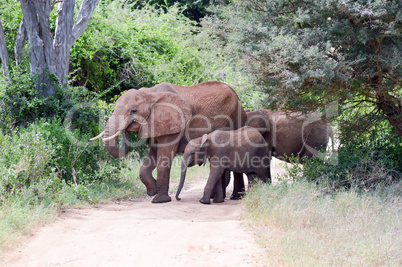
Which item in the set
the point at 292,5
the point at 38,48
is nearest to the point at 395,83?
the point at 292,5

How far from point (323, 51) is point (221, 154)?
2.94m

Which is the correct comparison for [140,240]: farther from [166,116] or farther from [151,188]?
[151,188]

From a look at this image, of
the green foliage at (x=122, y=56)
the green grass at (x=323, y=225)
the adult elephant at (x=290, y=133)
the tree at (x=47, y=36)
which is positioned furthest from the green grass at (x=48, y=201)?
the green foliage at (x=122, y=56)

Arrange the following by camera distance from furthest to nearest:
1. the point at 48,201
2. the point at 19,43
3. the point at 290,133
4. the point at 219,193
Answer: the point at 19,43 < the point at 290,133 < the point at 219,193 < the point at 48,201

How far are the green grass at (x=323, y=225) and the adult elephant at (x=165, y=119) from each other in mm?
2057

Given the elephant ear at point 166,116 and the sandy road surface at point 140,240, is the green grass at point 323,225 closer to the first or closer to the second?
the sandy road surface at point 140,240

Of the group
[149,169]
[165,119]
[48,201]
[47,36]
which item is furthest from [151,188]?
[47,36]

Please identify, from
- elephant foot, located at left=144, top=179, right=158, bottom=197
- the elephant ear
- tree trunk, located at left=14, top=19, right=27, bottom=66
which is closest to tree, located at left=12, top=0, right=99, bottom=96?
tree trunk, located at left=14, top=19, right=27, bottom=66

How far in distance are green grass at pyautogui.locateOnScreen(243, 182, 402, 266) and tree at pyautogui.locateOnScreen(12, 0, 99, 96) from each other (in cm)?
555

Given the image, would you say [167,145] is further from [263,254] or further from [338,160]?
[263,254]

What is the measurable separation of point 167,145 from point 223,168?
1.25m

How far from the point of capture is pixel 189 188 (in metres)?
12.4

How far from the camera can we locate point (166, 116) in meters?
9.86

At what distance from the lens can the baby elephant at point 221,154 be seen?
9805mm
